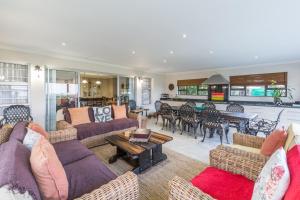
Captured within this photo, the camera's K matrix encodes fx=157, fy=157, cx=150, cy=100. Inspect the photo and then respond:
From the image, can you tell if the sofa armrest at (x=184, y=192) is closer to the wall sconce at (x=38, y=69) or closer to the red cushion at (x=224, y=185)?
the red cushion at (x=224, y=185)

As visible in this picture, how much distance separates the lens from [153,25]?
2777 mm

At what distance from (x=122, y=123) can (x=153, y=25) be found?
260cm

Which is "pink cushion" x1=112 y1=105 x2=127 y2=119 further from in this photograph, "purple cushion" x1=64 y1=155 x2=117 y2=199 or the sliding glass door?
"purple cushion" x1=64 y1=155 x2=117 y2=199

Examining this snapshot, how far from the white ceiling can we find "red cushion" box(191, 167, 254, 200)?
2101 mm

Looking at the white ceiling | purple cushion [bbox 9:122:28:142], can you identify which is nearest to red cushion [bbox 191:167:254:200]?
purple cushion [bbox 9:122:28:142]

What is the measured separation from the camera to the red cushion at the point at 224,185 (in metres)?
1.33

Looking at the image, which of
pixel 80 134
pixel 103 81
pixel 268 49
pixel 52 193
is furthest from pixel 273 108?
pixel 103 81

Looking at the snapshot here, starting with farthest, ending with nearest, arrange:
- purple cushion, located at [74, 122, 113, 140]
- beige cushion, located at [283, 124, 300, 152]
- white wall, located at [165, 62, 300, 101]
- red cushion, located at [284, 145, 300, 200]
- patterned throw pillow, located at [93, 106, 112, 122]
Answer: white wall, located at [165, 62, 300, 101] < patterned throw pillow, located at [93, 106, 112, 122] < purple cushion, located at [74, 122, 113, 140] < beige cushion, located at [283, 124, 300, 152] < red cushion, located at [284, 145, 300, 200]

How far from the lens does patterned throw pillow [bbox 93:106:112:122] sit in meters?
4.21

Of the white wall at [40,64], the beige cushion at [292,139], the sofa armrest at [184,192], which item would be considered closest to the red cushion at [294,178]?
the beige cushion at [292,139]

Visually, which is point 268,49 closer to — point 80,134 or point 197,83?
point 197,83

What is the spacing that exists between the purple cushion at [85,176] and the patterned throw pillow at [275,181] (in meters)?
1.29


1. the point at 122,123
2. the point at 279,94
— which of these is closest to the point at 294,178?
the point at 122,123

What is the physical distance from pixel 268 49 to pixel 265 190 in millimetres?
4356
